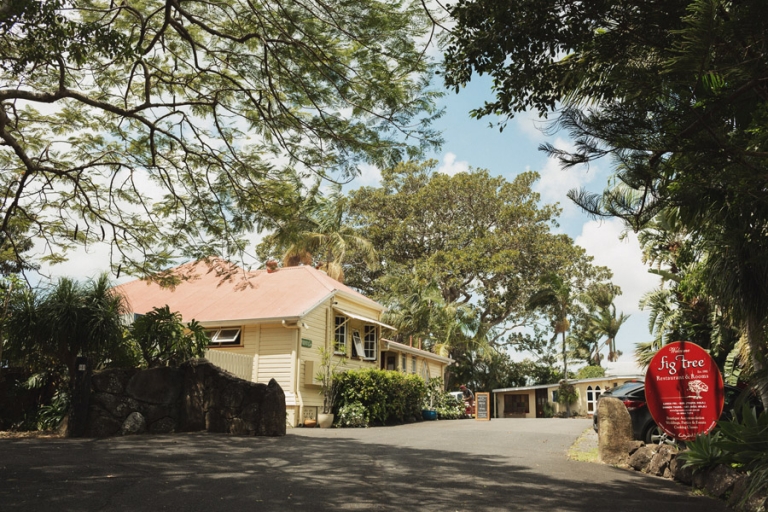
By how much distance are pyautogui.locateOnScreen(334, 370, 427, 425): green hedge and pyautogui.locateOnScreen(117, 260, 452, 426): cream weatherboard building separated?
1037mm

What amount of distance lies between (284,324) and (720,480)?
50.8 ft

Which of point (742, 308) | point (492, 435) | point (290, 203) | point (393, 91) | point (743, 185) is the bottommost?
point (492, 435)

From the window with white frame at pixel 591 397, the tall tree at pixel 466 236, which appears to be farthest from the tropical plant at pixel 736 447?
the window with white frame at pixel 591 397

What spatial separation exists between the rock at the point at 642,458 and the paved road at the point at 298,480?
1.52 ft

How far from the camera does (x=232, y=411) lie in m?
13.1

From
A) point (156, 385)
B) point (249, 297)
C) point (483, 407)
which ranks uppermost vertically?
point (249, 297)

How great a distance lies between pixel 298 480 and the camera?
7.53m

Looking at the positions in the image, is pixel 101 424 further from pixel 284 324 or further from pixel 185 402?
pixel 284 324

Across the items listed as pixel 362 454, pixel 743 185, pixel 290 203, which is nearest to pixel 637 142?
pixel 743 185

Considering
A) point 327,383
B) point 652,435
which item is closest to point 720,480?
point 652,435

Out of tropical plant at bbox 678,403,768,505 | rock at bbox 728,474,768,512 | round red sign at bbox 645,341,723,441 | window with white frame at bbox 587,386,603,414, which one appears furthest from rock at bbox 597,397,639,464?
window with white frame at bbox 587,386,603,414

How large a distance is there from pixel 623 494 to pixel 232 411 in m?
8.32

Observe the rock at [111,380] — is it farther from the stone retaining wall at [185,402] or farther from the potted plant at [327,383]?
the potted plant at [327,383]

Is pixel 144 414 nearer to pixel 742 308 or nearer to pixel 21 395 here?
pixel 21 395
